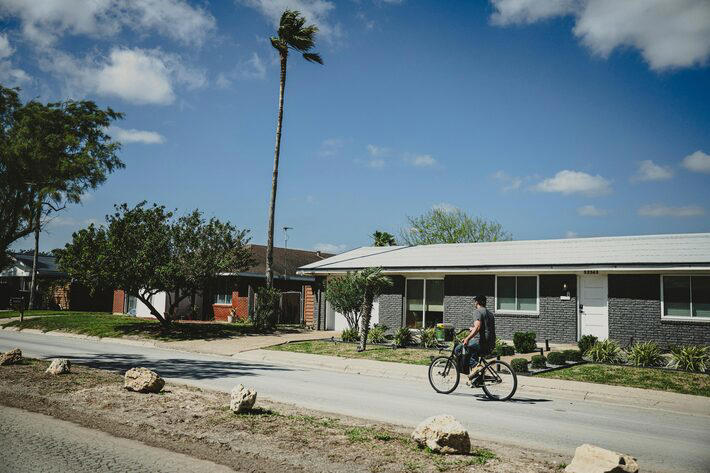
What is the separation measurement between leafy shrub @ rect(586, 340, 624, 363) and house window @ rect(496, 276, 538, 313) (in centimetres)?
463

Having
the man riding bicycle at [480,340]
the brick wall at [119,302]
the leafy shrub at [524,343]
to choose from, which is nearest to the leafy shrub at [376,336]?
the leafy shrub at [524,343]

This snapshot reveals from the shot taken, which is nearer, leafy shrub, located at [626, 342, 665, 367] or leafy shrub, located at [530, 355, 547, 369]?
leafy shrub, located at [530, 355, 547, 369]

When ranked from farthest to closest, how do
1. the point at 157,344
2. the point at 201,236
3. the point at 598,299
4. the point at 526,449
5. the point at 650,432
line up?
the point at 201,236, the point at 157,344, the point at 598,299, the point at 650,432, the point at 526,449

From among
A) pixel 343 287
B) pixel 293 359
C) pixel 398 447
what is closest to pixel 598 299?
pixel 343 287

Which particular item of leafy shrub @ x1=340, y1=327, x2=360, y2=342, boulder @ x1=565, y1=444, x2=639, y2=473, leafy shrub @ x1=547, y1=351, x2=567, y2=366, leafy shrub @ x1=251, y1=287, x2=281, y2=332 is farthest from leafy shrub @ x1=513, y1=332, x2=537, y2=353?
boulder @ x1=565, y1=444, x2=639, y2=473

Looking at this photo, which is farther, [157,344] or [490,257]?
[490,257]

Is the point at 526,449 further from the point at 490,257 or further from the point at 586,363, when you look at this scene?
the point at 490,257

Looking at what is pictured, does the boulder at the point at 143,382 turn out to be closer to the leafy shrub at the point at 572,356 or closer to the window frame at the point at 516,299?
the leafy shrub at the point at 572,356

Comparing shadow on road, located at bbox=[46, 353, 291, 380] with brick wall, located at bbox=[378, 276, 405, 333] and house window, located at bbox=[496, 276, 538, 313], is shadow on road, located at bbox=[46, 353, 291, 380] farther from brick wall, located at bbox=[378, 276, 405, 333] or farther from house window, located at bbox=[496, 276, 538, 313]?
house window, located at bbox=[496, 276, 538, 313]

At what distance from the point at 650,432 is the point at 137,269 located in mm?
19830

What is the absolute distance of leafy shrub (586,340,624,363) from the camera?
15.7 metres

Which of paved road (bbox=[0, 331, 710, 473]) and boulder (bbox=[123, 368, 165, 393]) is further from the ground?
boulder (bbox=[123, 368, 165, 393])

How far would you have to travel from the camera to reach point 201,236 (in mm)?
24812

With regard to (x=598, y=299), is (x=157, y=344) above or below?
below
